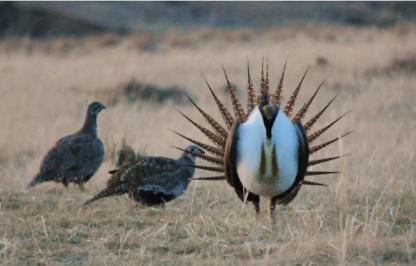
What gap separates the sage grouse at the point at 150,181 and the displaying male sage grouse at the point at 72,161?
914mm

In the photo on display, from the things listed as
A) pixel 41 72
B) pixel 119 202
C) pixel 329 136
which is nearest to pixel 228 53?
pixel 41 72

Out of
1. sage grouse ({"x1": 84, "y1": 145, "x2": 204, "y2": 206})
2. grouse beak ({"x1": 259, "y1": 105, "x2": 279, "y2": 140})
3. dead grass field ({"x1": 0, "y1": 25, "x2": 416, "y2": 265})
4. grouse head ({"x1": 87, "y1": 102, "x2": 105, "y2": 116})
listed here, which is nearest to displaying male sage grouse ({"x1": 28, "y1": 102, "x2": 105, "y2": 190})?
dead grass field ({"x1": 0, "y1": 25, "x2": 416, "y2": 265})

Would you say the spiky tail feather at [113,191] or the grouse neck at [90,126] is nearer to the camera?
the spiky tail feather at [113,191]

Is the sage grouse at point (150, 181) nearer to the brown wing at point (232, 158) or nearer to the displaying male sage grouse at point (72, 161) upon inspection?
the displaying male sage grouse at point (72, 161)

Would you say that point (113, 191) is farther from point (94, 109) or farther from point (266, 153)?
point (94, 109)

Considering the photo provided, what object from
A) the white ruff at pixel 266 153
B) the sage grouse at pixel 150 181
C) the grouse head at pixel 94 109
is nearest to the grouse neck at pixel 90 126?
the grouse head at pixel 94 109

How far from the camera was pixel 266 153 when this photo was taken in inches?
148

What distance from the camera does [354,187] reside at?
5117 mm

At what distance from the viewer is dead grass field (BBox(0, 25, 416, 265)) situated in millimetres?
3818

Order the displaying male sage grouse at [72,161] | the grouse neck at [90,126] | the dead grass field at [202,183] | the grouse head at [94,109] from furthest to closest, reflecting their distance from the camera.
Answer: the grouse head at [94,109]
the grouse neck at [90,126]
the displaying male sage grouse at [72,161]
the dead grass field at [202,183]

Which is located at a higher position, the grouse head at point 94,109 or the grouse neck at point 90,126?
the grouse head at point 94,109

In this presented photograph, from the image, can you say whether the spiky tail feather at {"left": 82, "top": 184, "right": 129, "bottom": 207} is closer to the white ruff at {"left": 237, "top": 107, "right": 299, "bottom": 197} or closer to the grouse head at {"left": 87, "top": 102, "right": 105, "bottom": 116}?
the white ruff at {"left": 237, "top": 107, "right": 299, "bottom": 197}

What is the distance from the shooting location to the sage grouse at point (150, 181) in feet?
17.4

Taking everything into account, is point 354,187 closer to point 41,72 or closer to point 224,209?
point 224,209
